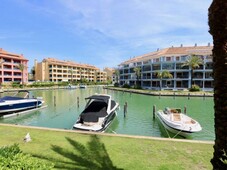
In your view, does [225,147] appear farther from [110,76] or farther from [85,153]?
[110,76]

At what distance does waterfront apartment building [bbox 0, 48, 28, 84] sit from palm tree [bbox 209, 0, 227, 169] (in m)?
91.9

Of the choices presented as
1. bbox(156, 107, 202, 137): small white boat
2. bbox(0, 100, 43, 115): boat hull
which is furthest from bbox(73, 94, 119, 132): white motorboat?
bbox(0, 100, 43, 115): boat hull

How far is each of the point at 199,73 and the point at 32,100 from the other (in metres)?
60.1

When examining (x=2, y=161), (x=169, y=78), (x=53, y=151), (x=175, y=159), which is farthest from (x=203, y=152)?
(x=169, y=78)

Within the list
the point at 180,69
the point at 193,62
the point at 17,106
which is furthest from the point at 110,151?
the point at 180,69

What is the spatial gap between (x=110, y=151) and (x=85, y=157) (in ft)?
4.03

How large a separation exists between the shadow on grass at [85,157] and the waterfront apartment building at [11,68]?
283 feet

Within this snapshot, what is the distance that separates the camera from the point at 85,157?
8125 mm

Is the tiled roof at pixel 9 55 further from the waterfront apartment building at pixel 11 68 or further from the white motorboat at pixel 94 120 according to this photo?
the white motorboat at pixel 94 120

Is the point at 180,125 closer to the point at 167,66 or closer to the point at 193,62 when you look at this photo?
the point at 193,62

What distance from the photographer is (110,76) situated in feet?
637

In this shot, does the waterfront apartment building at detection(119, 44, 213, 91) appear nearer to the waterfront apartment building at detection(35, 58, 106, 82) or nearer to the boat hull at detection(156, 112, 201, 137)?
the boat hull at detection(156, 112, 201, 137)

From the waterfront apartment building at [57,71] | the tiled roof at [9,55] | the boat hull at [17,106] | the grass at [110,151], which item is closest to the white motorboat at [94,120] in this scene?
the grass at [110,151]

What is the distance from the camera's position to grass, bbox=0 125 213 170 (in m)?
7.54
